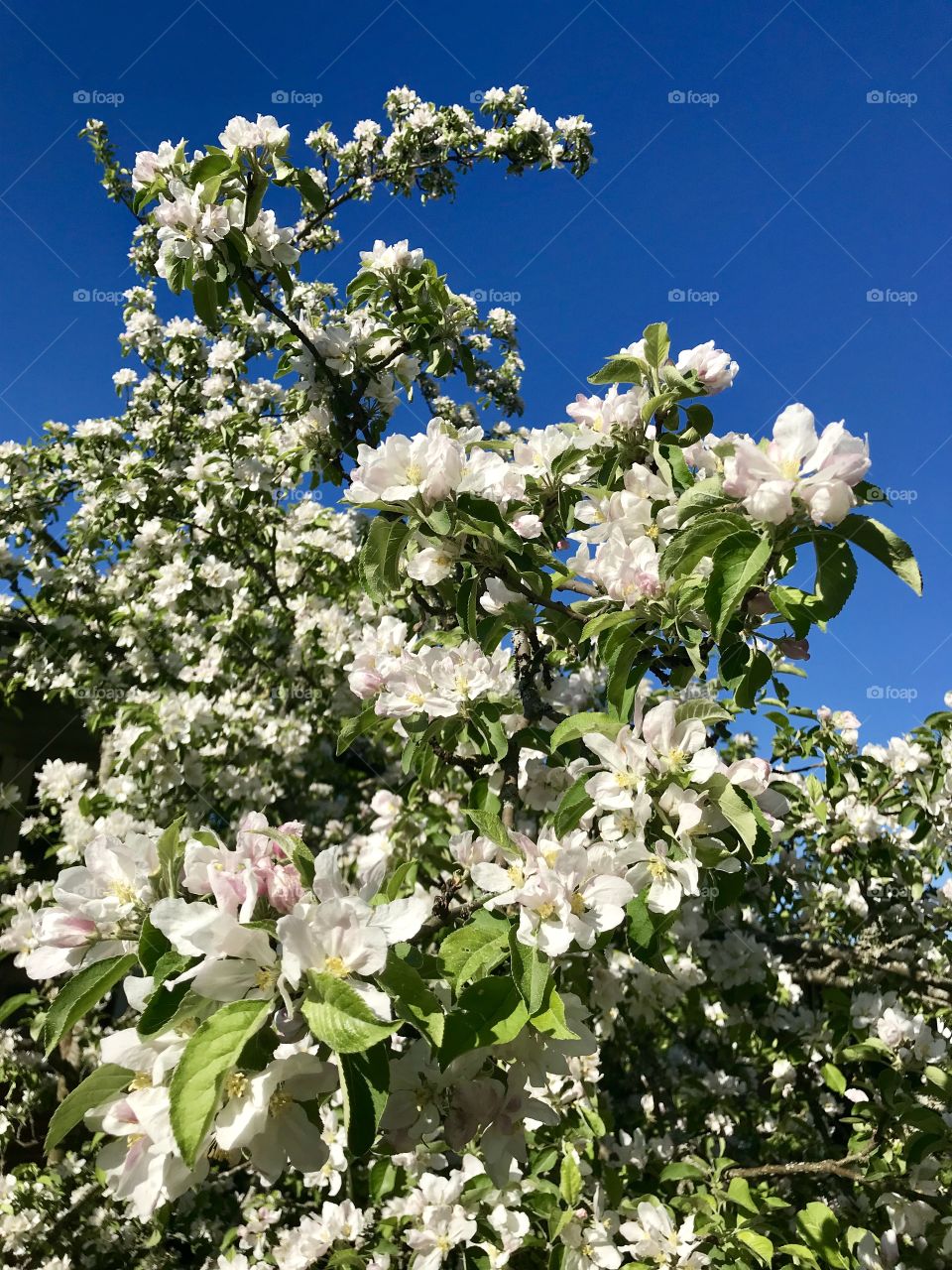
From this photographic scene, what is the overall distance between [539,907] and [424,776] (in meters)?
0.75

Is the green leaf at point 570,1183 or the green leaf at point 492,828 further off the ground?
the green leaf at point 492,828

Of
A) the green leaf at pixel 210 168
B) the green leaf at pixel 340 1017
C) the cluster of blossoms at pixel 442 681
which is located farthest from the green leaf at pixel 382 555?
the green leaf at pixel 210 168

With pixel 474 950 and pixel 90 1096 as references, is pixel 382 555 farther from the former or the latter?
pixel 90 1096

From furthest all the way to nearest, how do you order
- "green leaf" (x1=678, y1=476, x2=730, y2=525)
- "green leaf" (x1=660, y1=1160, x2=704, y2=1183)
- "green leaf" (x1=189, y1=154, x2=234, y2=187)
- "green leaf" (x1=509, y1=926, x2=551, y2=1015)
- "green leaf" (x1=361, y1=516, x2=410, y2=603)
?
"green leaf" (x1=189, y1=154, x2=234, y2=187) → "green leaf" (x1=660, y1=1160, x2=704, y2=1183) → "green leaf" (x1=361, y1=516, x2=410, y2=603) → "green leaf" (x1=678, y1=476, x2=730, y2=525) → "green leaf" (x1=509, y1=926, x2=551, y2=1015)

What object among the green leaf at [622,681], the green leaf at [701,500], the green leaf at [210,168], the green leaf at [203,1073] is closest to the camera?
the green leaf at [203,1073]

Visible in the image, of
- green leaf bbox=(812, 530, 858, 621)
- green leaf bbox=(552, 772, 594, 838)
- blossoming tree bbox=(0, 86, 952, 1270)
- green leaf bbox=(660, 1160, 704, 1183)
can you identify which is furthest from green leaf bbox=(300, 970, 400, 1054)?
green leaf bbox=(660, 1160, 704, 1183)

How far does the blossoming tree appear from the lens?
0.92 metres

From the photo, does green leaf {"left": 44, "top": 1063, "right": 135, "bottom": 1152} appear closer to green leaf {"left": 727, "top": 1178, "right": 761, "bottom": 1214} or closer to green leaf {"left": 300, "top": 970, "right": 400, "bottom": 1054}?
green leaf {"left": 300, "top": 970, "right": 400, "bottom": 1054}

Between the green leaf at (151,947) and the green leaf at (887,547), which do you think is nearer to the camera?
the green leaf at (151,947)

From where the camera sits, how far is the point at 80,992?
0.99 meters

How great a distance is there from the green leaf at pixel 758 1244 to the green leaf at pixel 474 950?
94cm

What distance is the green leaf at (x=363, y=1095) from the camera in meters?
0.79

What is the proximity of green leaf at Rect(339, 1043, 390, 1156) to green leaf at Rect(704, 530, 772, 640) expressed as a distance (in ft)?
2.12

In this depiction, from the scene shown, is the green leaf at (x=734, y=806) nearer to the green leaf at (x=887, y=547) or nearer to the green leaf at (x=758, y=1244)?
the green leaf at (x=887, y=547)
